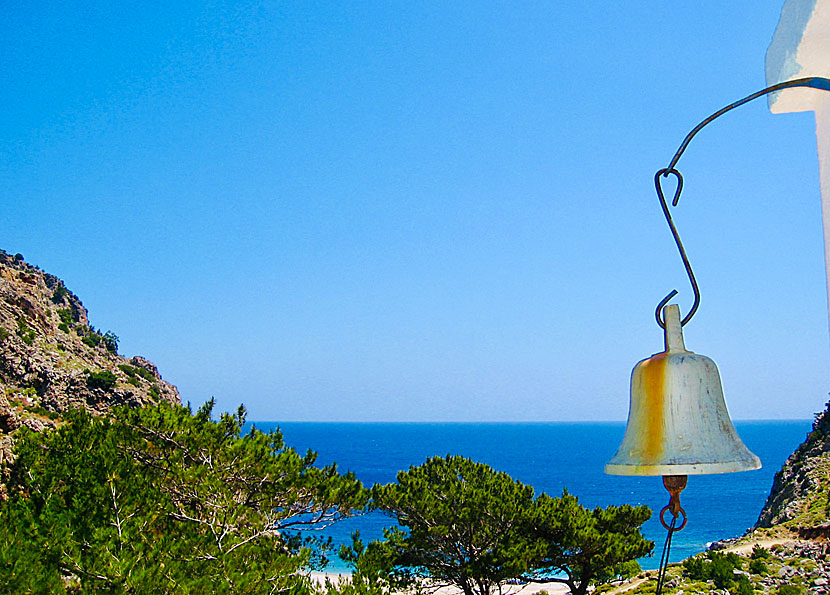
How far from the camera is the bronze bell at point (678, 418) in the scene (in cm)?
155

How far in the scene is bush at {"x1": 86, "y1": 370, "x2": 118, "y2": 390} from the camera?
23.2 meters

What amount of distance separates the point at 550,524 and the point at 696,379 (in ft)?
35.1

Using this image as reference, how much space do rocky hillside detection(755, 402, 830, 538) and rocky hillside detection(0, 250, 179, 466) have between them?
2109 cm

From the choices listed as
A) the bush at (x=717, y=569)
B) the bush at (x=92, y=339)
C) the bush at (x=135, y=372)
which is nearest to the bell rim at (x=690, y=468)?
the bush at (x=717, y=569)

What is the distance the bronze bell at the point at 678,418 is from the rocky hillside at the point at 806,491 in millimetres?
21269

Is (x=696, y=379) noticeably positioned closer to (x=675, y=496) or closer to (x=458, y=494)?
(x=675, y=496)

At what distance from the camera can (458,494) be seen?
38.4 feet

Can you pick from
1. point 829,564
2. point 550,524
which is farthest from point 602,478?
point 550,524

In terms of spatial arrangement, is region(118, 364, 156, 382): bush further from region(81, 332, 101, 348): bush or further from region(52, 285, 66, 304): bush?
region(52, 285, 66, 304): bush

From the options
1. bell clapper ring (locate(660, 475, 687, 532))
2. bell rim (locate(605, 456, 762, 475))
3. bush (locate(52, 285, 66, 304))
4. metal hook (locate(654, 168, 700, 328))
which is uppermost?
bush (locate(52, 285, 66, 304))

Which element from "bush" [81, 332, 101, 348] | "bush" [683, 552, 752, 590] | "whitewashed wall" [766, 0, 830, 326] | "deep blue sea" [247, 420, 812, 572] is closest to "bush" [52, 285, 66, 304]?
"bush" [81, 332, 101, 348]

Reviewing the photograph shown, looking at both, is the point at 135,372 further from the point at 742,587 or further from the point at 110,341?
the point at 742,587

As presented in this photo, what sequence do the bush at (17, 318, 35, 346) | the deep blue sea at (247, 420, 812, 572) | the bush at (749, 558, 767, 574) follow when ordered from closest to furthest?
the bush at (749, 558, 767, 574)
the bush at (17, 318, 35, 346)
the deep blue sea at (247, 420, 812, 572)

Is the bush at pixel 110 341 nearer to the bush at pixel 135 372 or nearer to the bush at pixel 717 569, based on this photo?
the bush at pixel 135 372
